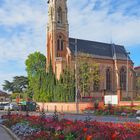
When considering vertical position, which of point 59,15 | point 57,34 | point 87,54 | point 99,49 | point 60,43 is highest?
point 59,15

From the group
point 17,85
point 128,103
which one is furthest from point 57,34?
point 128,103

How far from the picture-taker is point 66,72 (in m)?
87.8

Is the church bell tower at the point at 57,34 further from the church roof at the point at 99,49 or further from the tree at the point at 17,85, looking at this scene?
the tree at the point at 17,85

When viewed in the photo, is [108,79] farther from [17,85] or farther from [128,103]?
[128,103]

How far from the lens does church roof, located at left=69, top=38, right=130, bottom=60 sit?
103250 millimetres

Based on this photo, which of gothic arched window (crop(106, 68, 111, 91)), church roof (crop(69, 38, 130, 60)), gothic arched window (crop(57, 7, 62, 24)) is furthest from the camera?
gothic arched window (crop(106, 68, 111, 91))

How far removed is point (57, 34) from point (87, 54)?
10.6 m

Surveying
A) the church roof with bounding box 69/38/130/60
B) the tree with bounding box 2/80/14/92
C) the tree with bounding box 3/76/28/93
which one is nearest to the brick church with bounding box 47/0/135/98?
the church roof with bounding box 69/38/130/60

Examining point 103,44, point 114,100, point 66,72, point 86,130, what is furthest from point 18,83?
point 86,130

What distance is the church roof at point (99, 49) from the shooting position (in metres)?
103

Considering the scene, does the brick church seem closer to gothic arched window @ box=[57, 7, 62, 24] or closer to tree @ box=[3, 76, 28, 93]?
gothic arched window @ box=[57, 7, 62, 24]

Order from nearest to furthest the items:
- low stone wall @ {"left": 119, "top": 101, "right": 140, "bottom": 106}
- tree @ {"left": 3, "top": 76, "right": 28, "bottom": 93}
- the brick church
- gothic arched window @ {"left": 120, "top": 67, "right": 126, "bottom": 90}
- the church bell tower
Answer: low stone wall @ {"left": 119, "top": 101, "right": 140, "bottom": 106}, the church bell tower, the brick church, gothic arched window @ {"left": 120, "top": 67, "right": 126, "bottom": 90}, tree @ {"left": 3, "top": 76, "right": 28, "bottom": 93}

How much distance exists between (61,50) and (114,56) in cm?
1680

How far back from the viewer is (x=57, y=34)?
100688 mm
